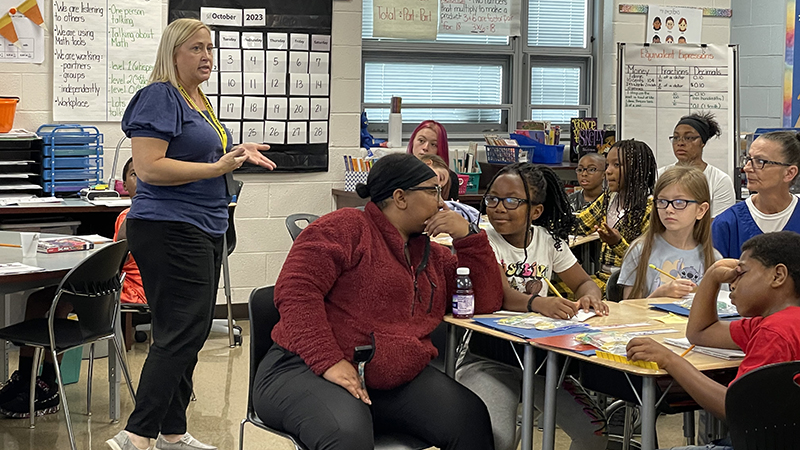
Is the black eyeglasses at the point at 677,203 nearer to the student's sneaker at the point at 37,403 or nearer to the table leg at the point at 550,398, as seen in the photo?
the table leg at the point at 550,398

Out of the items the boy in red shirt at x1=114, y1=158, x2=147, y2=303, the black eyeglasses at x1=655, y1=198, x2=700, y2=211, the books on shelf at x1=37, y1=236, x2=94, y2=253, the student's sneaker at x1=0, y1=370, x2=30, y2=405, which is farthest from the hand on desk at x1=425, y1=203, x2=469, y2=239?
the student's sneaker at x1=0, y1=370, x2=30, y2=405

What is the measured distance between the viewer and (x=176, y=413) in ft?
10.4

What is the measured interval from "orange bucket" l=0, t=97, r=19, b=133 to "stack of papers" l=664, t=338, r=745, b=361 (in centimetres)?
369

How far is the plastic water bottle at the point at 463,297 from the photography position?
101 inches

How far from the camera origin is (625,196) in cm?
430

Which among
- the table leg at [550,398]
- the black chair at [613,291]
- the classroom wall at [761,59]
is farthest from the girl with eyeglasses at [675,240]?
the classroom wall at [761,59]

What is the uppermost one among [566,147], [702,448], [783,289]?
[566,147]

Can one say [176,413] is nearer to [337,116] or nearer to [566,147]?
[337,116]

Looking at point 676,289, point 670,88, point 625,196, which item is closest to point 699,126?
point 625,196

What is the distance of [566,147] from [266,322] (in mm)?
4217

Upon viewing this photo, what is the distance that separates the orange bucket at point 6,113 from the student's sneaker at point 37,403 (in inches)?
62.2

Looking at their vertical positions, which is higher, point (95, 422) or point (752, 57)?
point (752, 57)

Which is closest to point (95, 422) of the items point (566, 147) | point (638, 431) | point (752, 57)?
point (638, 431)

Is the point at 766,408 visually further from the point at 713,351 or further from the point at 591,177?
the point at 591,177
